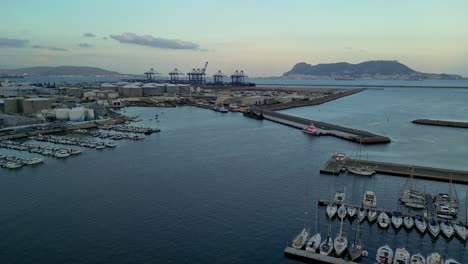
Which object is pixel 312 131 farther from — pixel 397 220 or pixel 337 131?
pixel 397 220

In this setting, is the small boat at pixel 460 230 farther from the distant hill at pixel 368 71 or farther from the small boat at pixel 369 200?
the distant hill at pixel 368 71

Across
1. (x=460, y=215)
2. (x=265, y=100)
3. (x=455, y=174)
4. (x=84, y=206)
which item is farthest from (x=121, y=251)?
(x=265, y=100)

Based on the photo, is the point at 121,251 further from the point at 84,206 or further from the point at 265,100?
the point at 265,100

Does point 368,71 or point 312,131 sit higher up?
point 368,71

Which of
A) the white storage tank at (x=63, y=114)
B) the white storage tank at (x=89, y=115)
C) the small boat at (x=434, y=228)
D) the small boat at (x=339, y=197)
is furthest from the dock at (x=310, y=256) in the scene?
the white storage tank at (x=63, y=114)

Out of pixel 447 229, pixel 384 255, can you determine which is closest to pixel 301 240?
pixel 384 255

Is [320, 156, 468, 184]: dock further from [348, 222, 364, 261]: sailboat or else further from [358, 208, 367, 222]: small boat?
[348, 222, 364, 261]: sailboat

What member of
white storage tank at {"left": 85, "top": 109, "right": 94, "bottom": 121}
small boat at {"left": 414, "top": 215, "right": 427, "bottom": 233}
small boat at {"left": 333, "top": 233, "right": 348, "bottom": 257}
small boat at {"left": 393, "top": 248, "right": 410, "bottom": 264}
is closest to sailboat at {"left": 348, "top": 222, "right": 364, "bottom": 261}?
small boat at {"left": 333, "top": 233, "right": 348, "bottom": 257}
